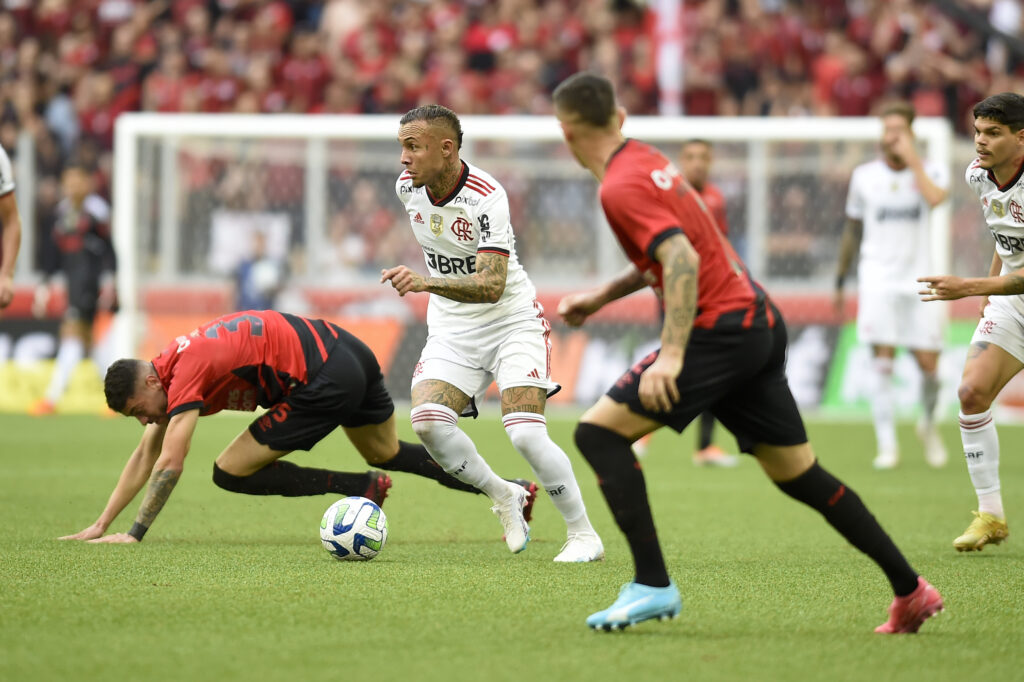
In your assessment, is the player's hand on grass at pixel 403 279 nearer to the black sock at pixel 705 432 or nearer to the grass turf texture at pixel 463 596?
the grass turf texture at pixel 463 596

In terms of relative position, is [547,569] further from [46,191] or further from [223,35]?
[223,35]

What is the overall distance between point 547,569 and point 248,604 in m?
1.61

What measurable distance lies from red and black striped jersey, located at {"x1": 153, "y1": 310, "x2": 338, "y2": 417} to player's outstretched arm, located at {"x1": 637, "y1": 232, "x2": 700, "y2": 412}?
9.36ft

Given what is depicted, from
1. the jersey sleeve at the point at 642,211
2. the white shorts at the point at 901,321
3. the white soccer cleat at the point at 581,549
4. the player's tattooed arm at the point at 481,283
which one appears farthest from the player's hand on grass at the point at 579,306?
the white shorts at the point at 901,321

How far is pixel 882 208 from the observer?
11945 millimetres

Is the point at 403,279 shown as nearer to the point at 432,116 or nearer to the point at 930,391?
the point at 432,116

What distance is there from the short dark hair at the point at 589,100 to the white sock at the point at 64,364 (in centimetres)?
1247

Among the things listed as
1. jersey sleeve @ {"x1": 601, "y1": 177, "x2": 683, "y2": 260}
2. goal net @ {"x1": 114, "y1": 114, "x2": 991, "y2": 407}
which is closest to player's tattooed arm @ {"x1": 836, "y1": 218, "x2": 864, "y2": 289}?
goal net @ {"x1": 114, "y1": 114, "x2": 991, "y2": 407}

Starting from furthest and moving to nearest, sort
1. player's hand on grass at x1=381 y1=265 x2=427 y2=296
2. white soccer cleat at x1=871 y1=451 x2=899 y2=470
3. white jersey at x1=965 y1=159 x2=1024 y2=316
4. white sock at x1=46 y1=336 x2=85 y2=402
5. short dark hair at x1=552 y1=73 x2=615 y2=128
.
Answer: white sock at x1=46 y1=336 x2=85 y2=402, white soccer cleat at x1=871 y1=451 x2=899 y2=470, white jersey at x1=965 y1=159 x2=1024 y2=316, player's hand on grass at x1=381 y1=265 x2=427 y2=296, short dark hair at x1=552 y1=73 x2=615 y2=128

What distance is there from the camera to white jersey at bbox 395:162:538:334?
6969mm

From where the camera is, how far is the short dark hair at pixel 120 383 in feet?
22.3

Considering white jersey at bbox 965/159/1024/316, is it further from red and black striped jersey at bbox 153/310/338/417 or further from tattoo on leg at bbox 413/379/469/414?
red and black striped jersey at bbox 153/310/338/417

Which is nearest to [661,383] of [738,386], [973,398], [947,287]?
[738,386]

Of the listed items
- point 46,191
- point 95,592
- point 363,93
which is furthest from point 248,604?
point 363,93
